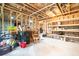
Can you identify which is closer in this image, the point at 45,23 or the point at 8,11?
the point at 8,11

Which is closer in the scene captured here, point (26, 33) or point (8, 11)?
point (8, 11)

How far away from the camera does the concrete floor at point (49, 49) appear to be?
6.83 feet

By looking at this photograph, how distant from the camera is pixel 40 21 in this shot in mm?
2217

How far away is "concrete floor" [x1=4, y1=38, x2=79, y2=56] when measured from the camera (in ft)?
6.83

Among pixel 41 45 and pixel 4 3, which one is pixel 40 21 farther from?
pixel 4 3

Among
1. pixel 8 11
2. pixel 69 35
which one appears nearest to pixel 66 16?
pixel 69 35

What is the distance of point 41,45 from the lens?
2188 millimetres

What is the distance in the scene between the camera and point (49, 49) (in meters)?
2.16

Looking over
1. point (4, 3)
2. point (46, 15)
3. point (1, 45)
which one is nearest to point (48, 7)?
point (46, 15)

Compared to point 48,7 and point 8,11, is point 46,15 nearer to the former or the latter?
point 48,7

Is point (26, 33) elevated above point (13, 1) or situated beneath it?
situated beneath

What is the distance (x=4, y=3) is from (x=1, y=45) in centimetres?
87

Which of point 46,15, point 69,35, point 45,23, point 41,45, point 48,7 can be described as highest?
point 48,7

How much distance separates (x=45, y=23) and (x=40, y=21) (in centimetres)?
12
